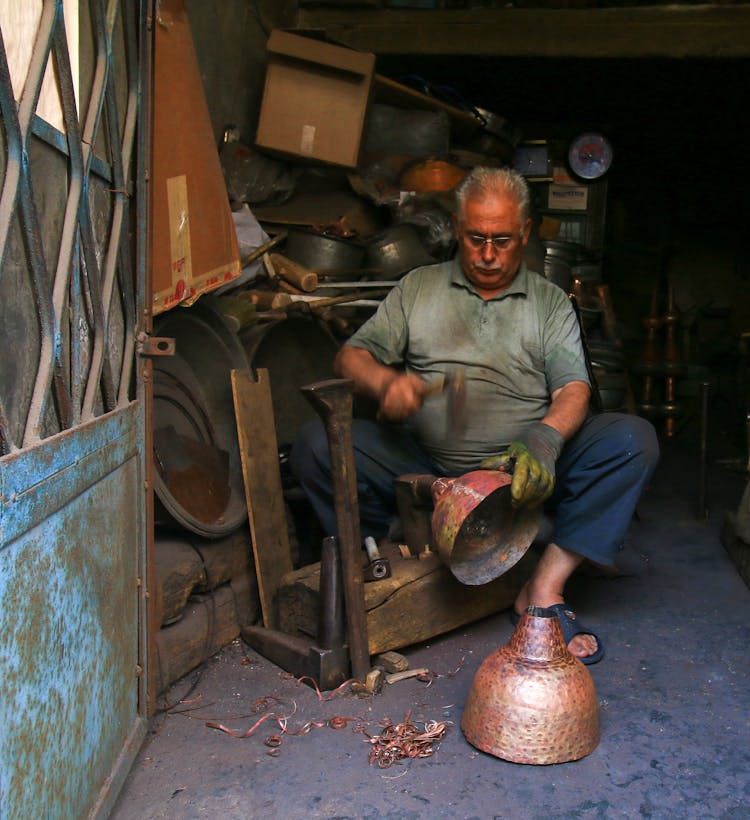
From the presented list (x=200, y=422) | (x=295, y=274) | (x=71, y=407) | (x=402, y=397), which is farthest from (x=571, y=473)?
(x=71, y=407)

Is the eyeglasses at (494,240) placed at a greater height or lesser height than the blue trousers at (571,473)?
greater

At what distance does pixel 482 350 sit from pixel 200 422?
3.38ft

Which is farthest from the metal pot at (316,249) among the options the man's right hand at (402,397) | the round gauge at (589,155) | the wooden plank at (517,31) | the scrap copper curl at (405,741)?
the round gauge at (589,155)

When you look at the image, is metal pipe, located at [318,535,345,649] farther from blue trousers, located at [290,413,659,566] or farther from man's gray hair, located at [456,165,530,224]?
man's gray hair, located at [456,165,530,224]

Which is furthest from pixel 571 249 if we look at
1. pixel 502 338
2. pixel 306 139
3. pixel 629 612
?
pixel 629 612

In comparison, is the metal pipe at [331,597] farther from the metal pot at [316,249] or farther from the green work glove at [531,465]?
the metal pot at [316,249]

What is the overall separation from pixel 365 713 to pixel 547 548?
0.89m

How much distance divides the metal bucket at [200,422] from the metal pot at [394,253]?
1150 mm

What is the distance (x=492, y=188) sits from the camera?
2.96m

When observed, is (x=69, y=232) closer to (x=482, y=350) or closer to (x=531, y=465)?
(x=531, y=465)

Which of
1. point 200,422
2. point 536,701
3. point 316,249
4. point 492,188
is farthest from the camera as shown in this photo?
point 316,249

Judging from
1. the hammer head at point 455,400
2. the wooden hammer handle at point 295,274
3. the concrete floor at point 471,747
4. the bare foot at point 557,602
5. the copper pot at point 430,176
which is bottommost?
the concrete floor at point 471,747

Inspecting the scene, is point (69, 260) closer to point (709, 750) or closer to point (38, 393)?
point (38, 393)

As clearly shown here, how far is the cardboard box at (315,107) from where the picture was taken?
4035mm
